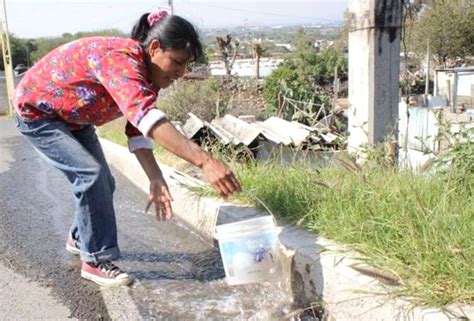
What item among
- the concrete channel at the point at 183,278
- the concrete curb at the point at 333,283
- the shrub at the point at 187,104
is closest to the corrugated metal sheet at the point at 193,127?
the shrub at the point at 187,104

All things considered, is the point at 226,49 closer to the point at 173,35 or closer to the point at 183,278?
the point at 183,278

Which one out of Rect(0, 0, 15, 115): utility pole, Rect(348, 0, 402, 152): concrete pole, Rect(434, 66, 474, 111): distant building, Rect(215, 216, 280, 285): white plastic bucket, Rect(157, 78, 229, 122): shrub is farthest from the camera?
Rect(434, 66, 474, 111): distant building

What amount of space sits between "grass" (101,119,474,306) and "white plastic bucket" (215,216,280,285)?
1.44 feet

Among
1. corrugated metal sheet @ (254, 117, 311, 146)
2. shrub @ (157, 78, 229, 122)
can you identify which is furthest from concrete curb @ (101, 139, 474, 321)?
shrub @ (157, 78, 229, 122)

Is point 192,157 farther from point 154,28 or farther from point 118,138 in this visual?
point 118,138

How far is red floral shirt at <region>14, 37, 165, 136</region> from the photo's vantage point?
2812 millimetres

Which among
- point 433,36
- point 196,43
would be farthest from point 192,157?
point 433,36

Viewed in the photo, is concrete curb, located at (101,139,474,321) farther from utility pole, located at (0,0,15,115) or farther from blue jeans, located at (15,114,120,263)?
utility pole, located at (0,0,15,115)

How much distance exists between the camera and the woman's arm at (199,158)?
2.52 meters

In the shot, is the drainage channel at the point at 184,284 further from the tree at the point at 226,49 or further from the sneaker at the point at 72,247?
the tree at the point at 226,49

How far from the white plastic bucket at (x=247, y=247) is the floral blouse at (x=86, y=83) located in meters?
0.76

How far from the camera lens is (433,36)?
3575 centimetres

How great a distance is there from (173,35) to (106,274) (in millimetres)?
1495

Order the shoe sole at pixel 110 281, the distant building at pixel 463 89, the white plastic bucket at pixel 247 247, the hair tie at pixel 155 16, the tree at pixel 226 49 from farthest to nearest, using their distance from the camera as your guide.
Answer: the distant building at pixel 463 89, the tree at pixel 226 49, the shoe sole at pixel 110 281, the hair tie at pixel 155 16, the white plastic bucket at pixel 247 247
